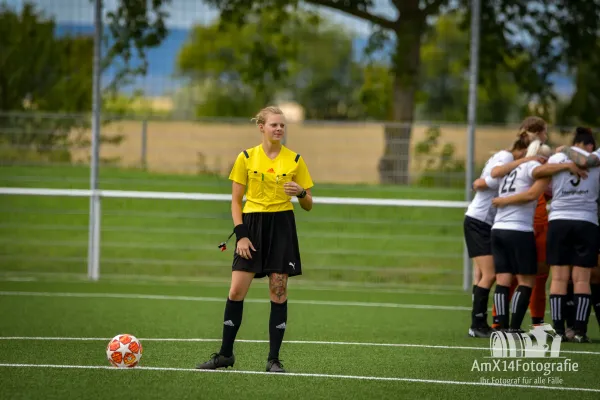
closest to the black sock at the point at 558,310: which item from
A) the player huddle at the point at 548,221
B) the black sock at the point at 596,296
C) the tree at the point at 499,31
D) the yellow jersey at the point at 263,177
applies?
the player huddle at the point at 548,221

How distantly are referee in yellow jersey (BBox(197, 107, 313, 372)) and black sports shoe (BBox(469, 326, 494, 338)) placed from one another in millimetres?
3073

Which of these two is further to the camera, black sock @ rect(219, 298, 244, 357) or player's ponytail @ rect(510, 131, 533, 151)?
player's ponytail @ rect(510, 131, 533, 151)

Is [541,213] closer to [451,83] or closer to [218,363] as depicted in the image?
[218,363]

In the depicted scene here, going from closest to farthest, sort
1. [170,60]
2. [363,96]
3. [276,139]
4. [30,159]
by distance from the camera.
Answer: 1. [276,139]
2. [30,159]
3. [170,60]
4. [363,96]

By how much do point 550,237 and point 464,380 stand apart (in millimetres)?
2611

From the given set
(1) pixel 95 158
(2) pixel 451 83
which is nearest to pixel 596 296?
(1) pixel 95 158

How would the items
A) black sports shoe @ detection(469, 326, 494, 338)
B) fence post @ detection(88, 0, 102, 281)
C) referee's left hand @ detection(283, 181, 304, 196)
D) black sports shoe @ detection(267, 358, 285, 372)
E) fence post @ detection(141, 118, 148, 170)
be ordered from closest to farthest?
referee's left hand @ detection(283, 181, 304, 196) → black sports shoe @ detection(267, 358, 285, 372) → black sports shoe @ detection(469, 326, 494, 338) → fence post @ detection(88, 0, 102, 281) → fence post @ detection(141, 118, 148, 170)

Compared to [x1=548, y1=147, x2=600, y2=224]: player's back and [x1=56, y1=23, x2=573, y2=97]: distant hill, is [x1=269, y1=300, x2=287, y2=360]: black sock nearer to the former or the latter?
[x1=548, y1=147, x2=600, y2=224]: player's back

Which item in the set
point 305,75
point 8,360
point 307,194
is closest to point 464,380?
point 307,194

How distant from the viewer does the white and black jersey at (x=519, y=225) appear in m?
10.6

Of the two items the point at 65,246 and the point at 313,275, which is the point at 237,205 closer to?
the point at 313,275

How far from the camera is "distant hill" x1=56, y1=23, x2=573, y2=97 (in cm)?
1808

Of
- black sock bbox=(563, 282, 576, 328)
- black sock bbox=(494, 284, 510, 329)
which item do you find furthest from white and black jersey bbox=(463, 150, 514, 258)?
black sock bbox=(563, 282, 576, 328)

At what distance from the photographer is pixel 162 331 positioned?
11.1m
